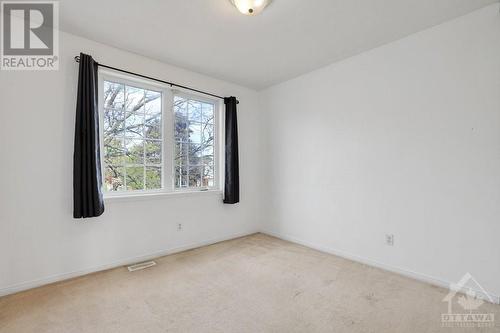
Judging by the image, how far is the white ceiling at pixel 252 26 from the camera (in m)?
2.08

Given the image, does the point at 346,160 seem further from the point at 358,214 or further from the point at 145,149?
the point at 145,149

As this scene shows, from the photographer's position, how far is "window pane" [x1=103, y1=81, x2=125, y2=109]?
2.82 meters

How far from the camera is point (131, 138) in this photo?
297 cm

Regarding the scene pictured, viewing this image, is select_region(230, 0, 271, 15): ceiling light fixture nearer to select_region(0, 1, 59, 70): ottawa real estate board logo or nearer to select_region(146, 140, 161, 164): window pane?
select_region(0, 1, 59, 70): ottawa real estate board logo

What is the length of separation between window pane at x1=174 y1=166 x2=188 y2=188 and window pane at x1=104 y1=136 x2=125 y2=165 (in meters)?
0.73

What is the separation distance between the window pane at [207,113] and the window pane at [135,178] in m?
1.23

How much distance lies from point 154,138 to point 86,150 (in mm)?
858

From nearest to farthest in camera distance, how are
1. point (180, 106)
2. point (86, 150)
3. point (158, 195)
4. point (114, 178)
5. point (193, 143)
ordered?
point (86, 150) < point (114, 178) < point (158, 195) < point (180, 106) < point (193, 143)

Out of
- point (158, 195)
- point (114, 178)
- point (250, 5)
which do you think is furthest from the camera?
point (158, 195)

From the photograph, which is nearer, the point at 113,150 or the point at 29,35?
the point at 29,35

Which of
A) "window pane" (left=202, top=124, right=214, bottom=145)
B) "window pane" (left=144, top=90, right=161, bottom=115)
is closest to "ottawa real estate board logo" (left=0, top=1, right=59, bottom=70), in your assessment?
"window pane" (left=144, top=90, right=161, bottom=115)

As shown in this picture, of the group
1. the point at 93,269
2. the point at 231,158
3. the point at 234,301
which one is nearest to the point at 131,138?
the point at 231,158

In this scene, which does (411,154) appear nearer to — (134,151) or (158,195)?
(158,195)

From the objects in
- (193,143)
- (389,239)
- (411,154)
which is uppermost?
(193,143)
